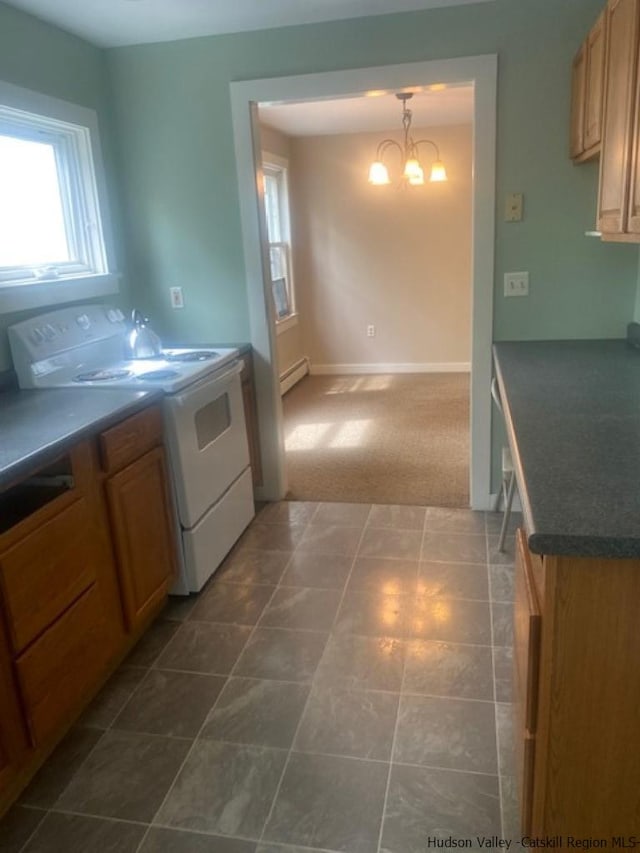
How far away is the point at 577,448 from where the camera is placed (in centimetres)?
146

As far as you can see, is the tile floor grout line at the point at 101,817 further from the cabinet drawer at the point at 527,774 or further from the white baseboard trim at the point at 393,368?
the white baseboard trim at the point at 393,368

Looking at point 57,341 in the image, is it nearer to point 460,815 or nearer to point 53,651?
point 53,651

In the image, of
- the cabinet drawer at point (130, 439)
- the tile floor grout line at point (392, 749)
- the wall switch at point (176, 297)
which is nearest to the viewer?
the tile floor grout line at point (392, 749)

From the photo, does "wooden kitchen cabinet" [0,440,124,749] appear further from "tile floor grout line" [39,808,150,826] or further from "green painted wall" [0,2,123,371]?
"green painted wall" [0,2,123,371]

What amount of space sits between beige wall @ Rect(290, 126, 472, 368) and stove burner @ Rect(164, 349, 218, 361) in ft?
11.6

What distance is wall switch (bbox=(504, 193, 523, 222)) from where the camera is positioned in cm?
281

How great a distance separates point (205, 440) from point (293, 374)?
3503 mm

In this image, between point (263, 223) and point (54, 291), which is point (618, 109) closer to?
point (263, 223)

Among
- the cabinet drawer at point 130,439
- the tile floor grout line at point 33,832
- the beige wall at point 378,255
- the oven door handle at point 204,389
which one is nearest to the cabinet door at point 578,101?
the oven door handle at point 204,389

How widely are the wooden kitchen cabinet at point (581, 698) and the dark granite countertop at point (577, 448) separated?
0.19ft

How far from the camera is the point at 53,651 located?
5.60 feet

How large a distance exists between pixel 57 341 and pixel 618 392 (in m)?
2.06

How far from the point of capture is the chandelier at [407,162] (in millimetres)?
4887

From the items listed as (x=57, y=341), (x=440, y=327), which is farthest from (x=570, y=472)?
(x=440, y=327)
